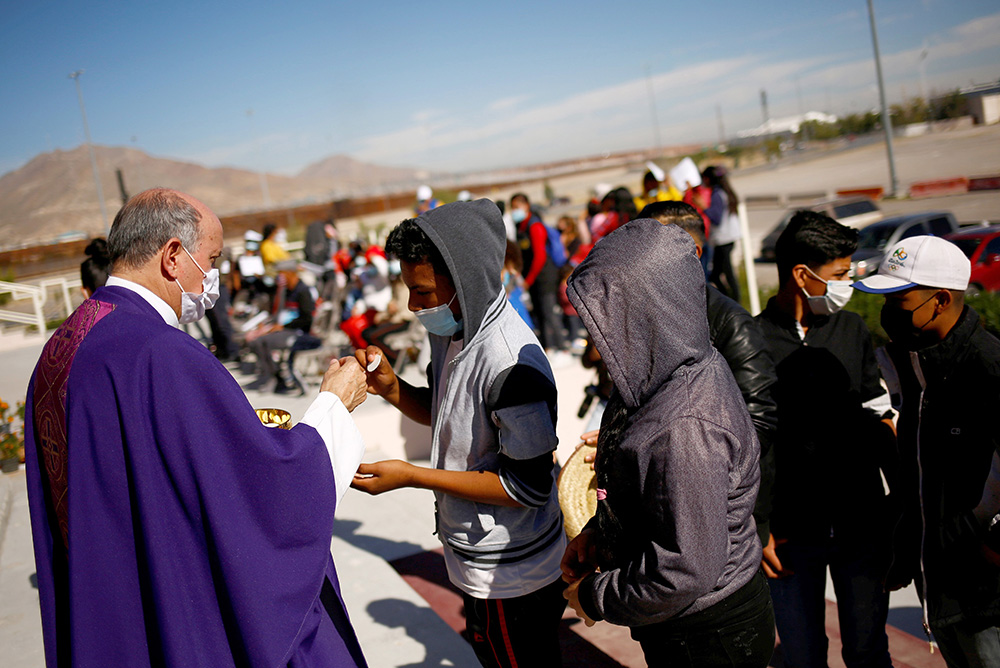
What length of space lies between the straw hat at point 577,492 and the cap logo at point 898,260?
1.22 metres

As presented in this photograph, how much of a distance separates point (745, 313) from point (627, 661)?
194 cm

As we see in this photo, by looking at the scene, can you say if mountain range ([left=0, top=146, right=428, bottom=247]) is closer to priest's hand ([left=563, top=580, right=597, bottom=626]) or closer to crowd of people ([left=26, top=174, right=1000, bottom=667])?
crowd of people ([left=26, top=174, right=1000, bottom=667])

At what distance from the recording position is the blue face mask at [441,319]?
2395 mm

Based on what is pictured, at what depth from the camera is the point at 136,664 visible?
187 centimetres

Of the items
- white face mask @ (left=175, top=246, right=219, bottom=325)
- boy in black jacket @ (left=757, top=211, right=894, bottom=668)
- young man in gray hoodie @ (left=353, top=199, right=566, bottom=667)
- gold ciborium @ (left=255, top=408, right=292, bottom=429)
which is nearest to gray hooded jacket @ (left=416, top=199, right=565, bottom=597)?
young man in gray hoodie @ (left=353, top=199, right=566, bottom=667)

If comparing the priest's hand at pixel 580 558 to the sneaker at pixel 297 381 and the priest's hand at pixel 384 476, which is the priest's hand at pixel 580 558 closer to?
the priest's hand at pixel 384 476

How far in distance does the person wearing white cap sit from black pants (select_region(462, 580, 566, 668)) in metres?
1.27

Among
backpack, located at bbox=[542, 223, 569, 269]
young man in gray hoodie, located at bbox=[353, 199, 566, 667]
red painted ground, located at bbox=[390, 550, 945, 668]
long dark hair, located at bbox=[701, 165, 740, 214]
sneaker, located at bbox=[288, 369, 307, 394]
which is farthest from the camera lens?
backpack, located at bbox=[542, 223, 569, 269]

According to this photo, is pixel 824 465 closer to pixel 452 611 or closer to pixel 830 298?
pixel 830 298

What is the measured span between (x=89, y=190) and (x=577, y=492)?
16078cm

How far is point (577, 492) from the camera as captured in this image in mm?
2934

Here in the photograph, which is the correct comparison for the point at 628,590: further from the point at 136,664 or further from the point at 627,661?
the point at 627,661

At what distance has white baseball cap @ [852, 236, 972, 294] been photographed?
2402mm

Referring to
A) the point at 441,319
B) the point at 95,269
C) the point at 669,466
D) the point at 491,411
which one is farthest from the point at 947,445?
the point at 95,269
